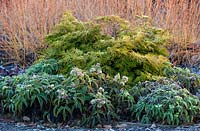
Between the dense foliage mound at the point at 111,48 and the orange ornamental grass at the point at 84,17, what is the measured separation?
4.93ft

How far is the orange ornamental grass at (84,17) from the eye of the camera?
7156 millimetres

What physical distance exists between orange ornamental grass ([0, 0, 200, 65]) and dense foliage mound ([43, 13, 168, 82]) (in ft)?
4.93

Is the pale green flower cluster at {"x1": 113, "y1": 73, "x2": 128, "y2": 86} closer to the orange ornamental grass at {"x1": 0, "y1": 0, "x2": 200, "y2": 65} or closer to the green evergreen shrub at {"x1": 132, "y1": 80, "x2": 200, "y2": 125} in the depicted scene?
the green evergreen shrub at {"x1": 132, "y1": 80, "x2": 200, "y2": 125}

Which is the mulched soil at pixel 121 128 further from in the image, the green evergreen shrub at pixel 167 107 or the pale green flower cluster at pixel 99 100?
the pale green flower cluster at pixel 99 100

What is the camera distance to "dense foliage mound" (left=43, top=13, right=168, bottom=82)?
504cm

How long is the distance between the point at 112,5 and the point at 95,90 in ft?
10.1

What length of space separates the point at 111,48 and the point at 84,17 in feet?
8.46

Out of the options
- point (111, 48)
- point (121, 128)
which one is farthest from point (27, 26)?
point (121, 128)

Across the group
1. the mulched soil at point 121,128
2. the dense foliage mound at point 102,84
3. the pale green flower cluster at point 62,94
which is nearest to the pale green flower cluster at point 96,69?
the dense foliage mound at point 102,84

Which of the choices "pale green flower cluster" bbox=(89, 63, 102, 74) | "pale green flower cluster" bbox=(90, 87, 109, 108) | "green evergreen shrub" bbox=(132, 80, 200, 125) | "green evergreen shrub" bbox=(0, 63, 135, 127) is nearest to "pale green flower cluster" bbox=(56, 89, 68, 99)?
"green evergreen shrub" bbox=(0, 63, 135, 127)

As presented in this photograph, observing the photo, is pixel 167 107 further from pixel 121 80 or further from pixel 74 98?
pixel 74 98

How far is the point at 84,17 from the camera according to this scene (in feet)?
24.6

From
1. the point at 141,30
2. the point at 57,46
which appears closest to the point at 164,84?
the point at 141,30

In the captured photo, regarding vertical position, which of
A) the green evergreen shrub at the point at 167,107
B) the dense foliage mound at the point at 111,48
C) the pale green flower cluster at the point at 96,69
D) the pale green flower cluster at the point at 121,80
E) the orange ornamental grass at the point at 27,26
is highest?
the orange ornamental grass at the point at 27,26
